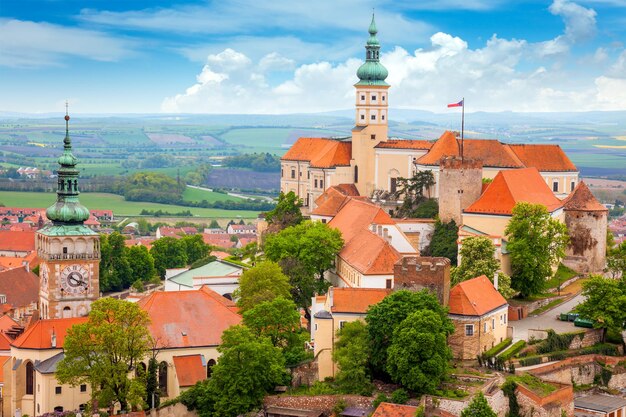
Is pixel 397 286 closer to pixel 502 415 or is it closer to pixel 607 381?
pixel 502 415

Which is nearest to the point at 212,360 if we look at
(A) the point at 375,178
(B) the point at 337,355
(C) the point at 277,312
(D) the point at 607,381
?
(C) the point at 277,312

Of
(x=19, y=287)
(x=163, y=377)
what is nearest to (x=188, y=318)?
(x=163, y=377)

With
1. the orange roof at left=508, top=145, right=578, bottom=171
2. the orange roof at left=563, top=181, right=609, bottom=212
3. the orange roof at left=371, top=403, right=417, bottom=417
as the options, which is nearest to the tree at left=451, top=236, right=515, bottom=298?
the orange roof at left=563, top=181, right=609, bottom=212

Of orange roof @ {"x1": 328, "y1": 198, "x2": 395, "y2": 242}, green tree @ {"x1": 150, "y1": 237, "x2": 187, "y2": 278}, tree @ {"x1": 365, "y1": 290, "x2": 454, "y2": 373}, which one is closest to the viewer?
tree @ {"x1": 365, "y1": 290, "x2": 454, "y2": 373}

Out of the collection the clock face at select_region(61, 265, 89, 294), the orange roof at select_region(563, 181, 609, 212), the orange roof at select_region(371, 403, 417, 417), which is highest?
the orange roof at select_region(563, 181, 609, 212)

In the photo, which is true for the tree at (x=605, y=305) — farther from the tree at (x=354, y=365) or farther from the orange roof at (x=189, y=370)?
the orange roof at (x=189, y=370)

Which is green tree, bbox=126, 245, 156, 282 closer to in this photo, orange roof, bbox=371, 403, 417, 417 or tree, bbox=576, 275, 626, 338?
tree, bbox=576, 275, 626, 338
